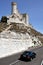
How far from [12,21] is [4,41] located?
343 ft

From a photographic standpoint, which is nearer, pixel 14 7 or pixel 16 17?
pixel 16 17

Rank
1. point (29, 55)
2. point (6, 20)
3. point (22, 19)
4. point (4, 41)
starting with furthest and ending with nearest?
point (22, 19) < point (6, 20) < point (4, 41) < point (29, 55)

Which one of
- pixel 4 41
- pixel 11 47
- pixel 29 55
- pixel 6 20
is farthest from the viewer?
pixel 6 20

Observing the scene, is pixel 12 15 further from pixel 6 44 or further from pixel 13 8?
pixel 6 44

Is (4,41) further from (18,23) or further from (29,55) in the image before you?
(18,23)

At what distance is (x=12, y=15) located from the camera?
153m

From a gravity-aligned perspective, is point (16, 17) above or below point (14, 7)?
below

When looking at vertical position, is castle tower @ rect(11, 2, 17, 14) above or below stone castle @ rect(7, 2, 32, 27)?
above

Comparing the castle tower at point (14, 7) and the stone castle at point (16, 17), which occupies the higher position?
the castle tower at point (14, 7)

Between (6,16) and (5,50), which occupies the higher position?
(6,16)

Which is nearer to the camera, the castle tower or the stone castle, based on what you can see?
the stone castle

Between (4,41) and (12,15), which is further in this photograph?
(12,15)

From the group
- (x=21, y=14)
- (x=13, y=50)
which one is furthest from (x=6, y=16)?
(x=13, y=50)

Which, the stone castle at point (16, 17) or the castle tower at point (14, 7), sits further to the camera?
the castle tower at point (14, 7)
